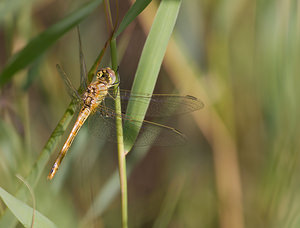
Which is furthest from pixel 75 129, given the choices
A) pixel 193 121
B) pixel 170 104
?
pixel 193 121

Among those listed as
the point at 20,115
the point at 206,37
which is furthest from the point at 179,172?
the point at 20,115

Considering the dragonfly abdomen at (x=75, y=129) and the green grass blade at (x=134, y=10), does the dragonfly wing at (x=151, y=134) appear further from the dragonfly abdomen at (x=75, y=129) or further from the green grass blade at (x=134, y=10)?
the green grass blade at (x=134, y=10)

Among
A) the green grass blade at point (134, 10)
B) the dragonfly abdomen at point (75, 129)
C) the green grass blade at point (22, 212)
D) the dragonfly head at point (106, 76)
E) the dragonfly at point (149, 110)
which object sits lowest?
the green grass blade at point (22, 212)

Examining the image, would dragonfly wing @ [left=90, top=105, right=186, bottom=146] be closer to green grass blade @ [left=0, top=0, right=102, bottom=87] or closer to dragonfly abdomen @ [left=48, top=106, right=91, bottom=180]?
dragonfly abdomen @ [left=48, top=106, right=91, bottom=180]

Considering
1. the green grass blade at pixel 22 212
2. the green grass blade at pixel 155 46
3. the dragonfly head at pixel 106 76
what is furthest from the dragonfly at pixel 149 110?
the green grass blade at pixel 22 212

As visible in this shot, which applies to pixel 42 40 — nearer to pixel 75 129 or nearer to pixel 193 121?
pixel 75 129

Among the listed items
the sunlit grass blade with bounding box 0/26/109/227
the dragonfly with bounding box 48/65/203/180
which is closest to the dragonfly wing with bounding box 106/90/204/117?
the dragonfly with bounding box 48/65/203/180
